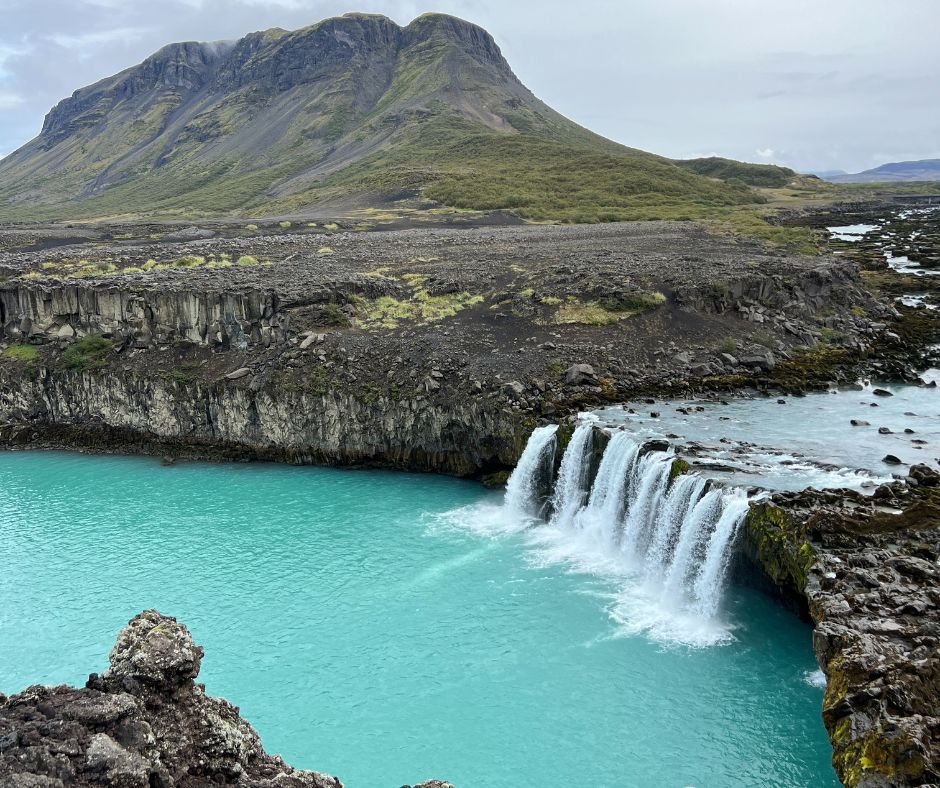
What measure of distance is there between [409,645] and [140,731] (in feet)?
41.7

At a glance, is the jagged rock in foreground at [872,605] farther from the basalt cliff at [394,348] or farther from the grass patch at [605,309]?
the grass patch at [605,309]

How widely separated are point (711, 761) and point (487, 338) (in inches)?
1051

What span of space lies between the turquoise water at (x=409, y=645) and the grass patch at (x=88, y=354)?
11.3 meters

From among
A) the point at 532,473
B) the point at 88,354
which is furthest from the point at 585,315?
the point at 88,354

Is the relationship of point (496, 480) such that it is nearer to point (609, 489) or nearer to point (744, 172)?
point (609, 489)

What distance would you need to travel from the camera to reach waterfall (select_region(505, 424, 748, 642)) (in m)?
22.5

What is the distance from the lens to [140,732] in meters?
10.2

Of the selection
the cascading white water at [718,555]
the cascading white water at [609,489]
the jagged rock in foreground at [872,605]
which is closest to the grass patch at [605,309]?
the cascading white water at [609,489]

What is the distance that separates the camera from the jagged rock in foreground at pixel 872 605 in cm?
1311

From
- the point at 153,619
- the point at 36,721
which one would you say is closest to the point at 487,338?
the point at 153,619

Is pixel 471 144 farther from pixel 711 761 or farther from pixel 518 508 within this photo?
pixel 711 761

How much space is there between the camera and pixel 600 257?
182 feet

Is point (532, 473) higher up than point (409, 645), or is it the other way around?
point (532, 473)

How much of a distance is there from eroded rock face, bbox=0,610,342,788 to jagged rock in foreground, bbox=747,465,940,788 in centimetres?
1016
